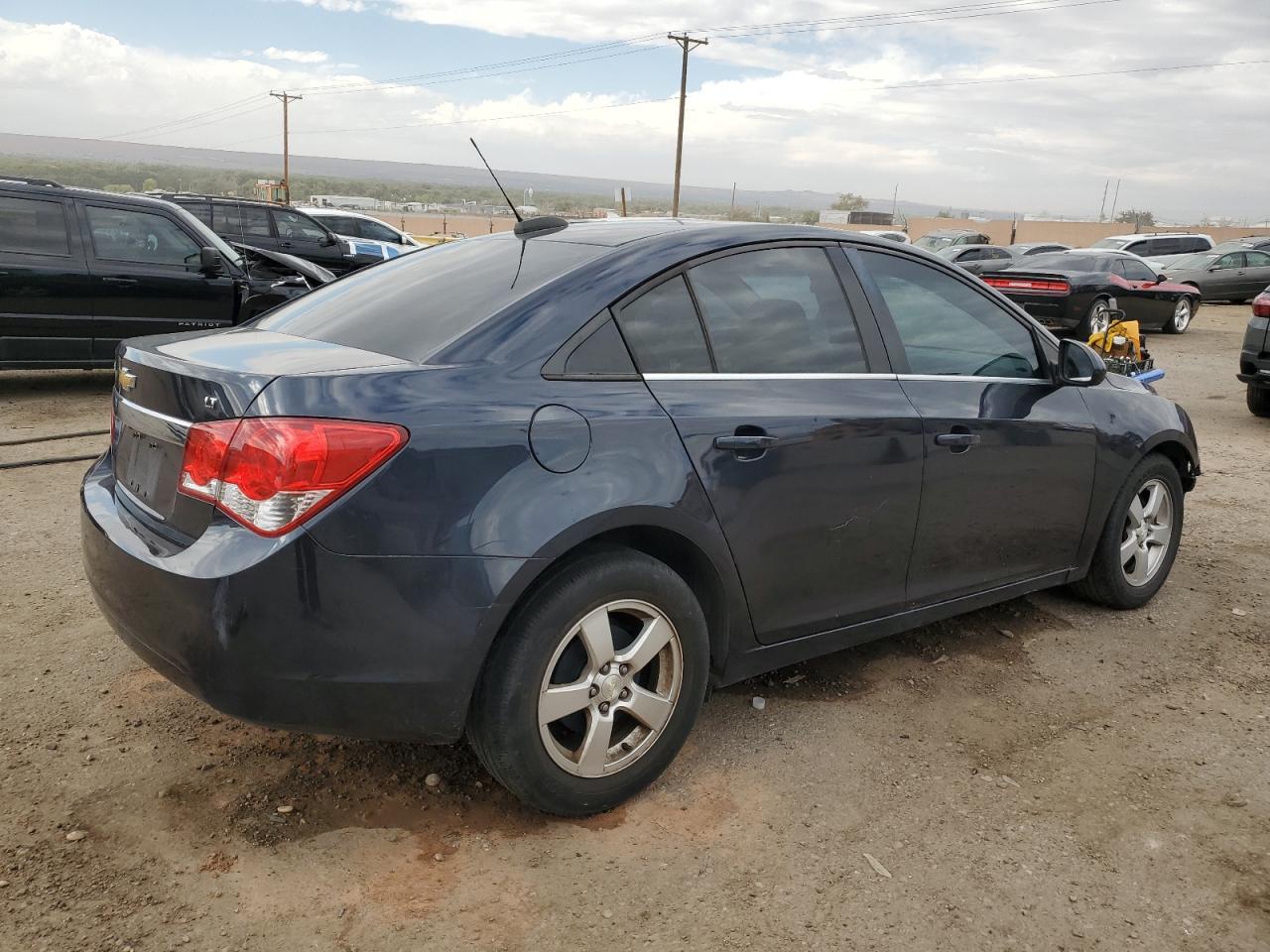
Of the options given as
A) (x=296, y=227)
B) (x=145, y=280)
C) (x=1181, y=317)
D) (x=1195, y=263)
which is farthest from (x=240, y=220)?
(x=1195, y=263)

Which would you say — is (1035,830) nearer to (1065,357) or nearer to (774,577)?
(774,577)

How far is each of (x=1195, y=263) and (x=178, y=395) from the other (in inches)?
1039

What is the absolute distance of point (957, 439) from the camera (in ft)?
12.1

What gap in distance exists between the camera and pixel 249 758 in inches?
125

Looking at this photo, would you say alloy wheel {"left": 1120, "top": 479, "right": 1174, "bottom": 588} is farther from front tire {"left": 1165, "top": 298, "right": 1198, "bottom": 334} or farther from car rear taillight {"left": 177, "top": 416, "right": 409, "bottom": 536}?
front tire {"left": 1165, "top": 298, "right": 1198, "bottom": 334}

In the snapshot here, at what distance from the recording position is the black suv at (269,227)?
48.6 ft

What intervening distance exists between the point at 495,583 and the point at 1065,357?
8.77ft

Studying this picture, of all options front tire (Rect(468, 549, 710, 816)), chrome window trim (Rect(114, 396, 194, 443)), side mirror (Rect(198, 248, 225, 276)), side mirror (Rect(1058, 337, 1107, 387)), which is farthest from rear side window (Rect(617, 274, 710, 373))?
side mirror (Rect(198, 248, 225, 276))

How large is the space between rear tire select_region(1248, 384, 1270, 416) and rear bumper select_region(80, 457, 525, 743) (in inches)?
399

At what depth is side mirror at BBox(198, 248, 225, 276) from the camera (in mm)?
9125

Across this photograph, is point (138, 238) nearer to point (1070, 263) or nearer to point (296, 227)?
point (296, 227)

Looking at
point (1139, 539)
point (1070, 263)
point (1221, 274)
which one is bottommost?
point (1139, 539)

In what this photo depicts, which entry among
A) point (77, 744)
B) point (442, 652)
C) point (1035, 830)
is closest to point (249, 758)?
point (77, 744)

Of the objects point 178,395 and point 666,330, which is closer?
point 178,395
